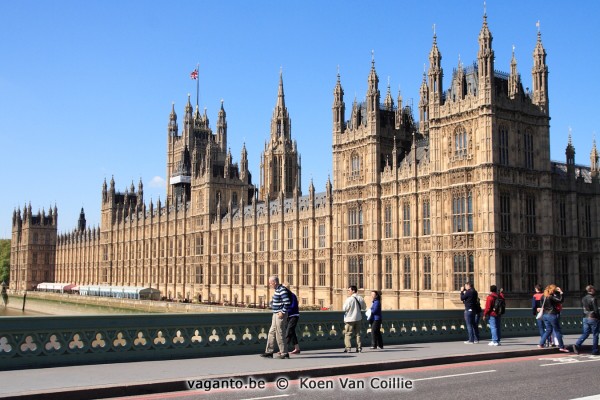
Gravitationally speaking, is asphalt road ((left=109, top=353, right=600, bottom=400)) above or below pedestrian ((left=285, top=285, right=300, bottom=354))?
below

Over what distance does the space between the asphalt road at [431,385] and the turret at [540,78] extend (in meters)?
31.9

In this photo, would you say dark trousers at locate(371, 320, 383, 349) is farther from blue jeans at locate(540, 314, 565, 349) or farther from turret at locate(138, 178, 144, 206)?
turret at locate(138, 178, 144, 206)

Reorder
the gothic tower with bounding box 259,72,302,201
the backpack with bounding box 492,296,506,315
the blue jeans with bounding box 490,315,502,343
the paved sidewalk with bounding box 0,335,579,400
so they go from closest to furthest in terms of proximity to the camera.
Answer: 1. the paved sidewalk with bounding box 0,335,579,400
2. the blue jeans with bounding box 490,315,502,343
3. the backpack with bounding box 492,296,506,315
4. the gothic tower with bounding box 259,72,302,201

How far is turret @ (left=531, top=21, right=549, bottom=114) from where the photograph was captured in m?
47.0

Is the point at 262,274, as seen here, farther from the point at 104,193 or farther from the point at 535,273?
the point at 104,193

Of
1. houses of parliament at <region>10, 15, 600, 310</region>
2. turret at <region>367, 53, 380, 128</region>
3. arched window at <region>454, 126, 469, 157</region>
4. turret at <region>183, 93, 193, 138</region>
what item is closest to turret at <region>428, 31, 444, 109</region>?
houses of parliament at <region>10, 15, 600, 310</region>

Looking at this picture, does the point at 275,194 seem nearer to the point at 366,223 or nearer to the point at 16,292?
the point at 366,223

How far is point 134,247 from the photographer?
390 feet

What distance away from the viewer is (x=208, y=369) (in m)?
16.8

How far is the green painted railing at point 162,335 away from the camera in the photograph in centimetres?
1681

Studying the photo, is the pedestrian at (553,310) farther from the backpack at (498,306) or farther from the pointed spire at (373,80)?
the pointed spire at (373,80)

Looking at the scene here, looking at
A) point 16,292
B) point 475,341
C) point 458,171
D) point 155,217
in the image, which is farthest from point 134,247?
point 475,341

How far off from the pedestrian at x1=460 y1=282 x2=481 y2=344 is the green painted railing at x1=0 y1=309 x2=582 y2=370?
1.19 m

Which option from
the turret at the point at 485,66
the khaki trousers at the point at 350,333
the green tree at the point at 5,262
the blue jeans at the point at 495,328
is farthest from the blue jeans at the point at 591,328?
the green tree at the point at 5,262
